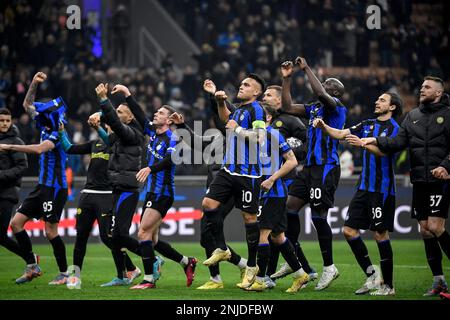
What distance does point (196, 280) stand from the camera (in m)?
13.4

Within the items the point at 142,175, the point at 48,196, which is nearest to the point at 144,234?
the point at 142,175

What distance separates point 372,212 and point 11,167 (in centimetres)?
540

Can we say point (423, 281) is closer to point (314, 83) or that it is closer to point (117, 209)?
point (314, 83)

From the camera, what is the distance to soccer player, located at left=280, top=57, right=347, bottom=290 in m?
12.0

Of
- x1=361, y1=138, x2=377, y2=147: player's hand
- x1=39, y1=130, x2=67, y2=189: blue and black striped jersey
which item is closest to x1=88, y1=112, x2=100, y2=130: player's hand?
x1=39, y1=130, x2=67, y2=189: blue and black striped jersey

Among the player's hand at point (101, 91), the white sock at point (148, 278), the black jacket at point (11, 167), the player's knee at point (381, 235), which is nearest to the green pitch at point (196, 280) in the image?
the white sock at point (148, 278)

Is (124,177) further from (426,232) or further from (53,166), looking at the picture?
(426,232)

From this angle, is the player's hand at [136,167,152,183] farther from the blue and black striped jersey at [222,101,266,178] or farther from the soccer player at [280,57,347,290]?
the soccer player at [280,57,347,290]

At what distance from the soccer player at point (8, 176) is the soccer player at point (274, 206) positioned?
375 cm

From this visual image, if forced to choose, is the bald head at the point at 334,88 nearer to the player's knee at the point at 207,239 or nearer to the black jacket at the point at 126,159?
the player's knee at the point at 207,239

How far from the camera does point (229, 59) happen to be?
25.1 metres

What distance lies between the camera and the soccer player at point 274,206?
11.5m
